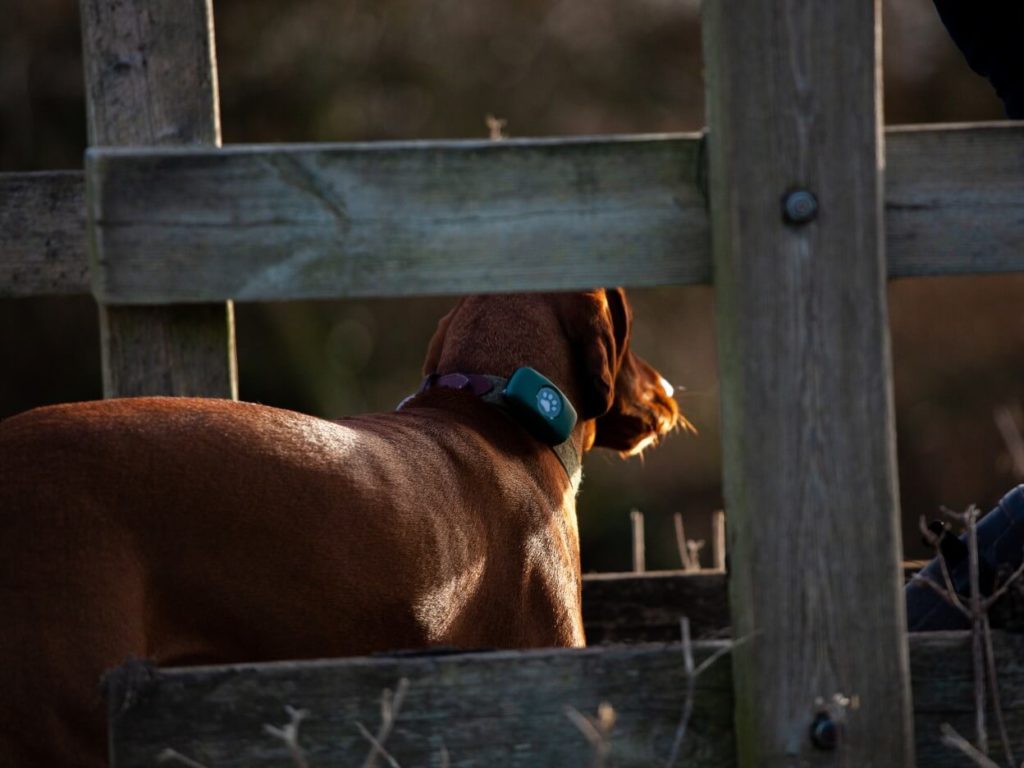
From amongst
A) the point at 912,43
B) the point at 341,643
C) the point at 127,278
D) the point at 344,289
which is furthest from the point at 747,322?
the point at 912,43

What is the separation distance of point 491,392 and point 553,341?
1.04 ft

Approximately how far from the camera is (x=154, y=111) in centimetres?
298

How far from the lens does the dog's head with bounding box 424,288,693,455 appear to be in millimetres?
3951

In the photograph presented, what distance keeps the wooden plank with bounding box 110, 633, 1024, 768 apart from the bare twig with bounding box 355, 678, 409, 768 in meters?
0.02

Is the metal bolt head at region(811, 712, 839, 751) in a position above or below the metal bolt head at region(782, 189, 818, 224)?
below

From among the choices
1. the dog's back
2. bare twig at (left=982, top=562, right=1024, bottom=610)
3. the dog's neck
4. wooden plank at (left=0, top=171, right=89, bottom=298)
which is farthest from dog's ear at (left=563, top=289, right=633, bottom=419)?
bare twig at (left=982, top=562, right=1024, bottom=610)

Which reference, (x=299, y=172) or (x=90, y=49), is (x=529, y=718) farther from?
(x=90, y=49)

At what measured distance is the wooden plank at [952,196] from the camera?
207cm

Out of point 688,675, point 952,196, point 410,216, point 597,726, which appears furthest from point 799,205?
point 597,726

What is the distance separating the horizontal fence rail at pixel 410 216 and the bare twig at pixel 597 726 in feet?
1.96

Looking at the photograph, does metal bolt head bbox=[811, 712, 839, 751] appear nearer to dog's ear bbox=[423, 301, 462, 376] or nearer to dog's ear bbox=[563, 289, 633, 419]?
dog's ear bbox=[563, 289, 633, 419]

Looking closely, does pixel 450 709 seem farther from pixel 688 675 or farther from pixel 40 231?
pixel 40 231

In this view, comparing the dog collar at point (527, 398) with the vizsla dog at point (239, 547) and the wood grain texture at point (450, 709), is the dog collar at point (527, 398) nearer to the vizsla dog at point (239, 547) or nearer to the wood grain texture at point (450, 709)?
the vizsla dog at point (239, 547)

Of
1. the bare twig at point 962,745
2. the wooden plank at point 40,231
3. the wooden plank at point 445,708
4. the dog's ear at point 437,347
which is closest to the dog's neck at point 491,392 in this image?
the dog's ear at point 437,347
